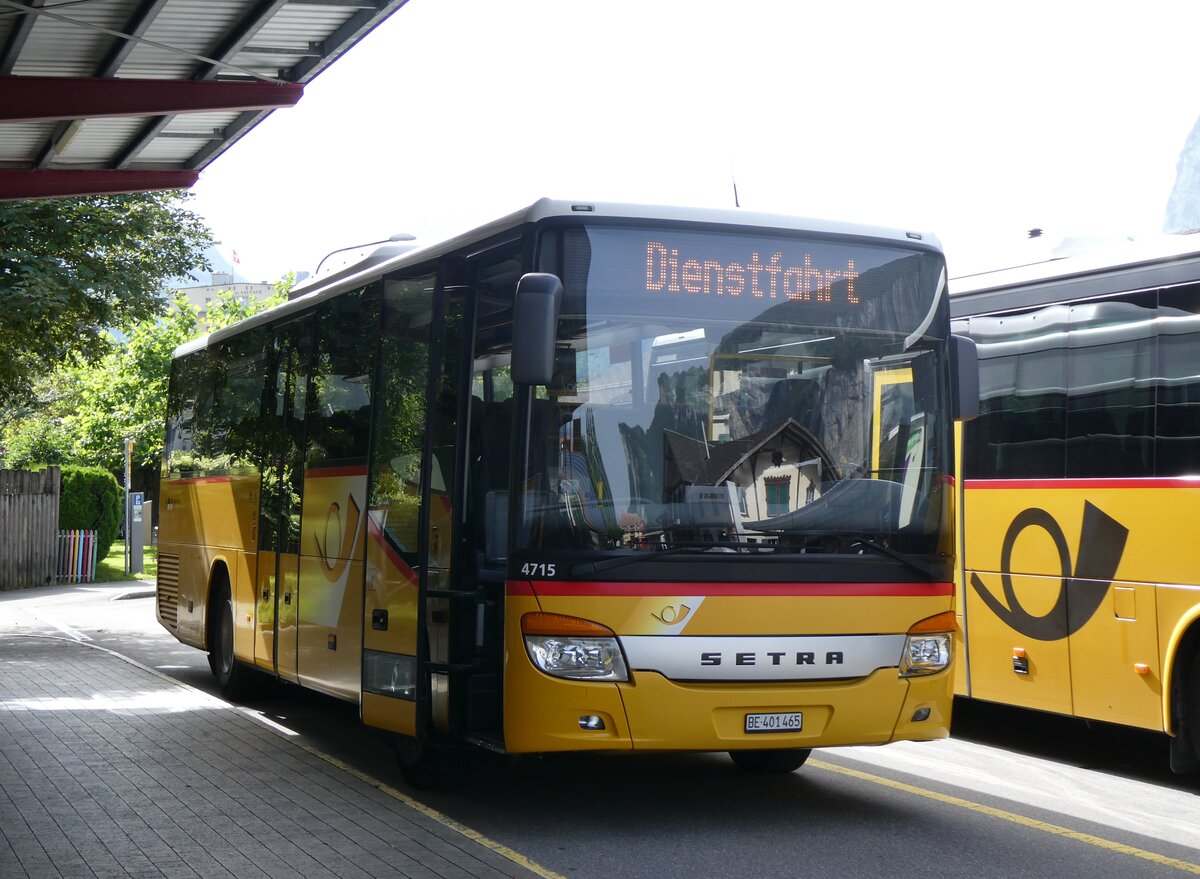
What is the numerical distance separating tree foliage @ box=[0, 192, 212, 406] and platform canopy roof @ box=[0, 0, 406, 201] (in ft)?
18.5

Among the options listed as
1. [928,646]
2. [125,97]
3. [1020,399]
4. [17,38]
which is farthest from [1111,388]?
[17,38]

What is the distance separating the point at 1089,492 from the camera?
9.63 meters

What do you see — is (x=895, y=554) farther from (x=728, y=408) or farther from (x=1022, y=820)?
(x=1022, y=820)

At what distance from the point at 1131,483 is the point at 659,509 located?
11.9 ft

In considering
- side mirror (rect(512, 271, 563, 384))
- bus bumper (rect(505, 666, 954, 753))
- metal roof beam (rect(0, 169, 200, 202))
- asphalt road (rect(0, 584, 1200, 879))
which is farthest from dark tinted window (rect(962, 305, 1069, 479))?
metal roof beam (rect(0, 169, 200, 202))

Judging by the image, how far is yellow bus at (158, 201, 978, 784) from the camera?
7.32 metres

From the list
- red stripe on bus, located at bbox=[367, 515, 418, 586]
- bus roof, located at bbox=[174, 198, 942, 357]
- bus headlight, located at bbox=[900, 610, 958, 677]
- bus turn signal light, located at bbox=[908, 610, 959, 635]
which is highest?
bus roof, located at bbox=[174, 198, 942, 357]

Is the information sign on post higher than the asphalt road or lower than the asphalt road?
higher

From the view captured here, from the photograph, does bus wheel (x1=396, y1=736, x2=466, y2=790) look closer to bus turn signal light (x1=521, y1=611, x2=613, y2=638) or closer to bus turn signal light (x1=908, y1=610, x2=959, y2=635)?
bus turn signal light (x1=521, y1=611, x2=613, y2=638)

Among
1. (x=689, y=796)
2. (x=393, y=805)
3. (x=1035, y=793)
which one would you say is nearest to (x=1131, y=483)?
(x=1035, y=793)

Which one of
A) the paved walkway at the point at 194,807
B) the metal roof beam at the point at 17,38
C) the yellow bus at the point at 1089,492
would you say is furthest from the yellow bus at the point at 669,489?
the metal roof beam at the point at 17,38

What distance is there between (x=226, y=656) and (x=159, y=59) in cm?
536

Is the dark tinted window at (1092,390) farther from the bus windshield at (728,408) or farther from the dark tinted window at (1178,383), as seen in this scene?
the bus windshield at (728,408)

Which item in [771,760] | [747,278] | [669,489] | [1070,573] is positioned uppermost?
[747,278]
